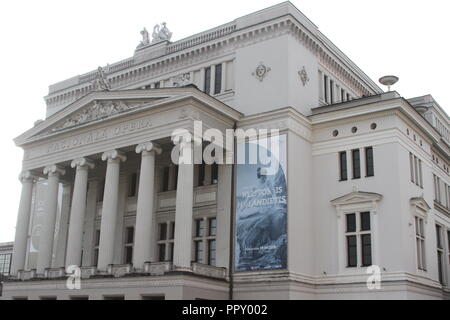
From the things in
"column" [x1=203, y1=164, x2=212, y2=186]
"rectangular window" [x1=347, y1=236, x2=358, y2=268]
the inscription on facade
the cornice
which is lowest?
"rectangular window" [x1=347, y1=236, x2=358, y2=268]

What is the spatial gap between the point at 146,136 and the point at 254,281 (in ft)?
37.9

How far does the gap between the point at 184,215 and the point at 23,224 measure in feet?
53.0

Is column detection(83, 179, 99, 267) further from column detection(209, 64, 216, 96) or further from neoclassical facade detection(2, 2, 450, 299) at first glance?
column detection(209, 64, 216, 96)

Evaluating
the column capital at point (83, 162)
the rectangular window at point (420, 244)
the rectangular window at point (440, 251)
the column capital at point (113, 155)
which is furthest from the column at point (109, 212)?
the rectangular window at point (440, 251)

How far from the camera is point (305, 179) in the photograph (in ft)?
129

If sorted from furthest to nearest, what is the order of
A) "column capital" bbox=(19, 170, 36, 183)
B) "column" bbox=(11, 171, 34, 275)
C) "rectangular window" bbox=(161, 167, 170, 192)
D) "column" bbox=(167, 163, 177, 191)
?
"column capital" bbox=(19, 170, 36, 183) → "column" bbox=(11, 171, 34, 275) → "rectangular window" bbox=(161, 167, 170, 192) → "column" bbox=(167, 163, 177, 191)

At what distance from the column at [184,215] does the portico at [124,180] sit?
0.06 meters

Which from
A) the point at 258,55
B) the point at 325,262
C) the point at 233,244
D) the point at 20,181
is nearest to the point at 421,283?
the point at 325,262

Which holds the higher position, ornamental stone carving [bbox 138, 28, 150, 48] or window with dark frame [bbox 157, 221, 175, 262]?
ornamental stone carving [bbox 138, 28, 150, 48]

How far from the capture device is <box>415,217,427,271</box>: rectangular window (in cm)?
3769

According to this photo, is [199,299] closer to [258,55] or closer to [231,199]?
[231,199]

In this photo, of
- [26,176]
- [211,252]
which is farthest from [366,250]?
[26,176]

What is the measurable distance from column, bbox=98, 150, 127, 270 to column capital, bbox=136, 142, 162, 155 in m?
2.25

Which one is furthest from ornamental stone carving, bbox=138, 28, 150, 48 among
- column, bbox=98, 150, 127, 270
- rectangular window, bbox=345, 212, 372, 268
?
rectangular window, bbox=345, 212, 372, 268
